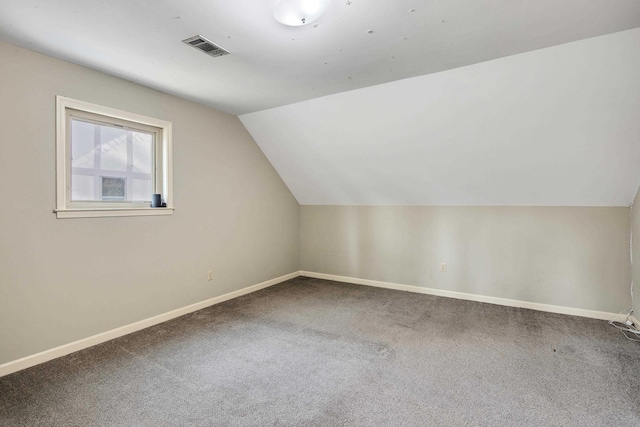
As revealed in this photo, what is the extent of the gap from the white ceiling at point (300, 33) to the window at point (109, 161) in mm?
435

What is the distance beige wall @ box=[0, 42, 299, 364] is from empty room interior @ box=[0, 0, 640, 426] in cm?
2

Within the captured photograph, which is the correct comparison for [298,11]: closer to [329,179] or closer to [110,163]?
[110,163]

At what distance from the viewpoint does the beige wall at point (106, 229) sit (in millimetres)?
2338

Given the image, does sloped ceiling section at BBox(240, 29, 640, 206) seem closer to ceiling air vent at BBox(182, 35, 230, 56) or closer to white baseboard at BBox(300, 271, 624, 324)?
white baseboard at BBox(300, 271, 624, 324)

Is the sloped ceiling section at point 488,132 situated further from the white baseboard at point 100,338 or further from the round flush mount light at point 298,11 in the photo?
the white baseboard at point 100,338

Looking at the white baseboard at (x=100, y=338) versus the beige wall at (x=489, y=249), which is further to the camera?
the beige wall at (x=489, y=249)

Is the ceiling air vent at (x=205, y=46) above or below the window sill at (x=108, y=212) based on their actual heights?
above

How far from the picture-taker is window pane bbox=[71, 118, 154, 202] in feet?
9.12

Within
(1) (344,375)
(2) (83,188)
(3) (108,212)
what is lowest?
(1) (344,375)

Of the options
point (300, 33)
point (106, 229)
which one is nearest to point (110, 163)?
point (106, 229)

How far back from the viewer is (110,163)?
119 inches

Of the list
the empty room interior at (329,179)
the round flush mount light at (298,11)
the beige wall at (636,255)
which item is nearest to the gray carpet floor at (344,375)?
the empty room interior at (329,179)

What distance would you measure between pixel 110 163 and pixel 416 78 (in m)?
2.90

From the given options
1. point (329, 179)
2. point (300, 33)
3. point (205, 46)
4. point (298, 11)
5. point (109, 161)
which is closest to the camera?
point (298, 11)
